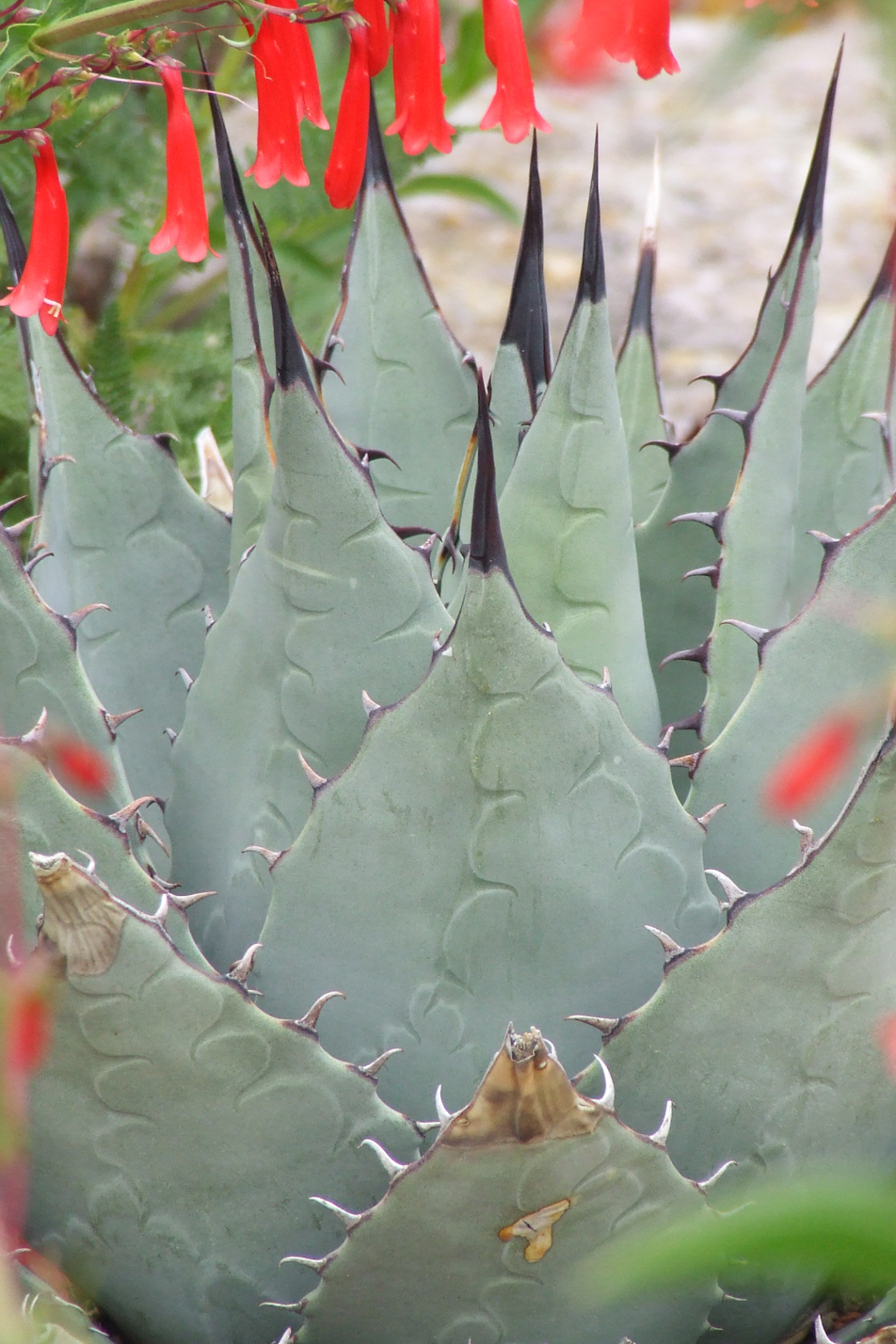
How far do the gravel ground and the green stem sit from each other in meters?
1.77

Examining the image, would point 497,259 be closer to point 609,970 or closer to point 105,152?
point 105,152

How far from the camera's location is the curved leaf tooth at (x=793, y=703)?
77 centimetres

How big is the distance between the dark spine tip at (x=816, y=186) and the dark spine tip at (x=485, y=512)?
0.36m

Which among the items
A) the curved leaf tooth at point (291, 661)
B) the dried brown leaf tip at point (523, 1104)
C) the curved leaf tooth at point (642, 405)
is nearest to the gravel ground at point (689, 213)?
the curved leaf tooth at point (642, 405)

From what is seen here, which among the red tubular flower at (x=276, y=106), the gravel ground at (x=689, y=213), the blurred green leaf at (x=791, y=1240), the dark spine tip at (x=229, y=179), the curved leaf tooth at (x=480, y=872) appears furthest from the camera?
the gravel ground at (x=689, y=213)

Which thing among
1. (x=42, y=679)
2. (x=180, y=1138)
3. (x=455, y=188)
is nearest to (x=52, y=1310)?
(x=180, y=1138)

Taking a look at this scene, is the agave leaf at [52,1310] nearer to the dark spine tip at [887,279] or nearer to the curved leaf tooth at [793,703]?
the curved leaf tooth at [793,703]

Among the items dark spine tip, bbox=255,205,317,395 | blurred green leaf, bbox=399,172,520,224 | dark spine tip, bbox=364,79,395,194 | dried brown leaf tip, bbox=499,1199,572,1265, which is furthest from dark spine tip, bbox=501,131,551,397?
blurred green leaf, bbox=399,172,520,224

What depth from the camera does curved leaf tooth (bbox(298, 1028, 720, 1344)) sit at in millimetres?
585

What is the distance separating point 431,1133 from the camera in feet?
2.46

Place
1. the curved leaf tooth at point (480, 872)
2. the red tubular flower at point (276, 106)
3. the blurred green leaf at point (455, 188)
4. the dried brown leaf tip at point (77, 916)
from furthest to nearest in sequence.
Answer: the blurred green leaf at point (455, 188) → the red tubular flower at point (276, 106) → the curved leaf tooth at point (480, 872) → the dried brown leaf tip at point (77, 916)

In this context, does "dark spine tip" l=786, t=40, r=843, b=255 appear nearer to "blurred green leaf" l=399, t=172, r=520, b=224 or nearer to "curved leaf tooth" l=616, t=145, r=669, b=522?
"curved leaf tooth" l=616, t=145, r=669, b=522

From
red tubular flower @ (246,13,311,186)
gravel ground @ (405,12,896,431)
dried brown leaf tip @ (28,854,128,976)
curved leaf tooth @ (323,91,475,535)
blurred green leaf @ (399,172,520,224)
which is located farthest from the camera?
gravel ground @ (405,12,896,431)

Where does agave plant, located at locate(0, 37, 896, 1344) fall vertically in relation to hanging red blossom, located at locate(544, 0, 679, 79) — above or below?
below
